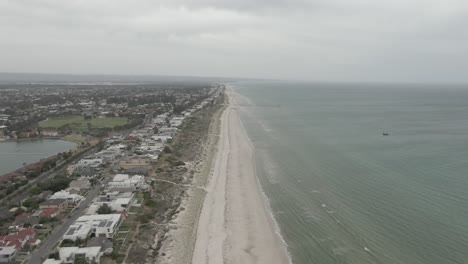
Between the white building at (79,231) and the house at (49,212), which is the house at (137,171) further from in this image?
the white building at (79,231)

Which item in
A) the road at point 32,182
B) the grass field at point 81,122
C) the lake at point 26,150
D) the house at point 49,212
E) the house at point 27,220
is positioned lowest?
the lake at point 26,150

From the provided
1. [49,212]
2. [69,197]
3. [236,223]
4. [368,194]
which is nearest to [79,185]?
[69,197]

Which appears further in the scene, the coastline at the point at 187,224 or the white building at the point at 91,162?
the white building at the point at 91,162

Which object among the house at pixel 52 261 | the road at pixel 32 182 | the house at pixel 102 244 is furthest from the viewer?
the road at pixel 32 182

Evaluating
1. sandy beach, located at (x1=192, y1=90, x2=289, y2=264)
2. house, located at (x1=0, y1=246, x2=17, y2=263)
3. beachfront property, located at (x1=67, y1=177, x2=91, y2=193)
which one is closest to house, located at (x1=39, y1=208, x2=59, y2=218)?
beachfront property, located at (x1=67, y1=177, x2=91, y2=193)

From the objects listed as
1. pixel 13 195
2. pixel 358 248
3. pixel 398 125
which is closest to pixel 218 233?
pixel 358 248

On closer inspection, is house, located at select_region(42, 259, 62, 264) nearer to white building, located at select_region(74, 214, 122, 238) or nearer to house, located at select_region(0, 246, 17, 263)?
house, located at select_region(0, 246, 17, 263)

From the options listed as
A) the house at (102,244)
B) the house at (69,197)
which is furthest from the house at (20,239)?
the house at (69,197)
